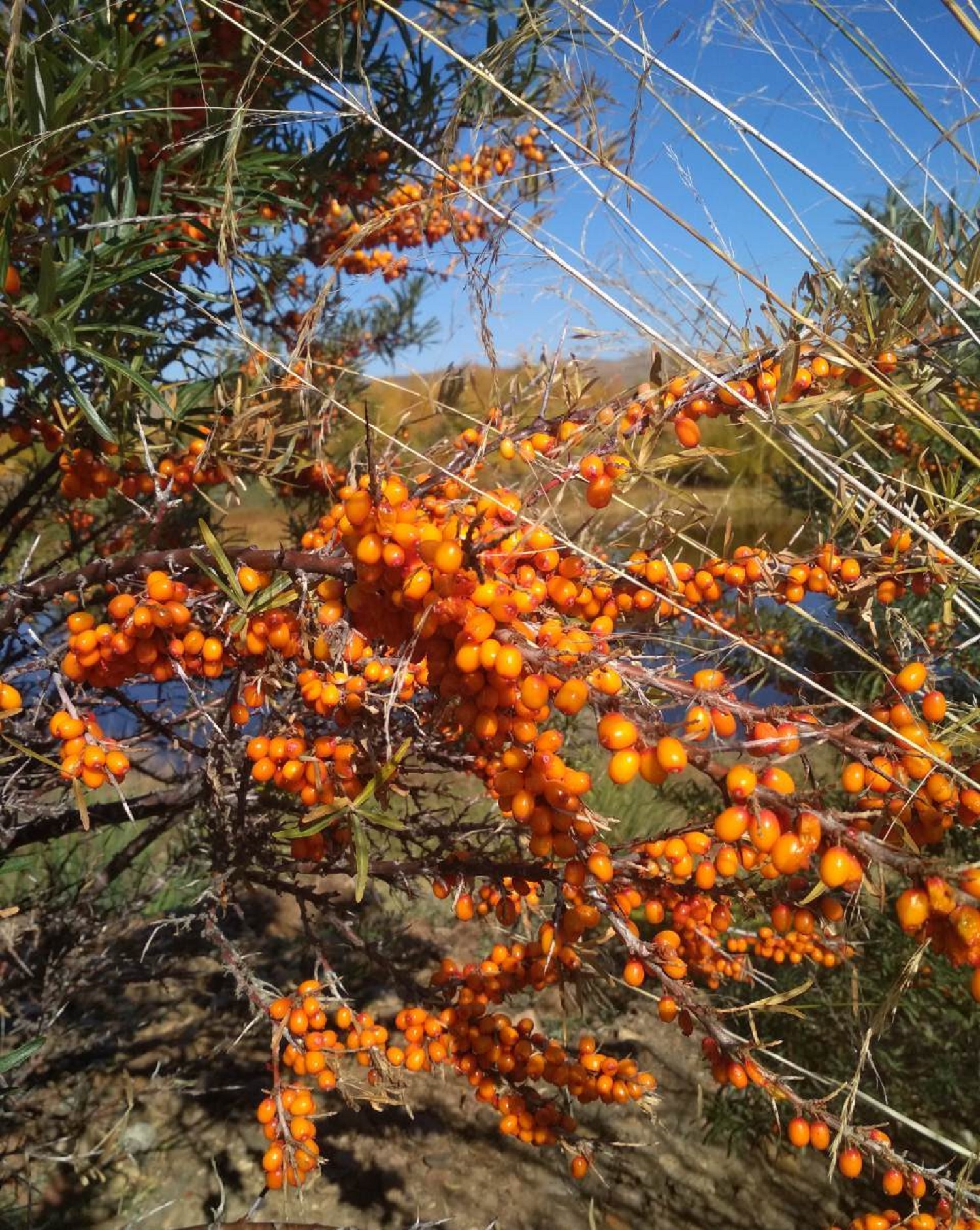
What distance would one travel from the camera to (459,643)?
2.02ft

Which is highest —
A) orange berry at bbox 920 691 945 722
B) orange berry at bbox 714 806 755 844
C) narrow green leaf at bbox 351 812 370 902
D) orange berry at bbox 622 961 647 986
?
orange berry at bbox 920 691 945 722

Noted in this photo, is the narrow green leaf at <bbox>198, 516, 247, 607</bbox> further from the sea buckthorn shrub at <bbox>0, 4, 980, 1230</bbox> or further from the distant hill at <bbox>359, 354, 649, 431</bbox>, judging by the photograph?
the distant hill at <bbox>359, 354, 649, 431</bbox>

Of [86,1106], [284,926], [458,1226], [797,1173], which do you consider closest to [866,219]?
[458,1226]

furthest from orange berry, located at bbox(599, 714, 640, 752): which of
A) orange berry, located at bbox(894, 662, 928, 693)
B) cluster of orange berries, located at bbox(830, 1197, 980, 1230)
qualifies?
cluster of orange berries, located at bbox(830, 1197, 980, 1230)

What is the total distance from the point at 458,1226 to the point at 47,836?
4.33 feet

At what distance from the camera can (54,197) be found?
44.6 inches

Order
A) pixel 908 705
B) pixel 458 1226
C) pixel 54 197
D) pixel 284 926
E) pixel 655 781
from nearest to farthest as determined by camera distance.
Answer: pixel 655 781, pixel 908 705, pixel 54 197, pixel 458 1226, pixel 284 926

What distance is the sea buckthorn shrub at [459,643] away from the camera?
618 millimetres

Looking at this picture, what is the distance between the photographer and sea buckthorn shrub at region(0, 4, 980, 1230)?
24.3 inches

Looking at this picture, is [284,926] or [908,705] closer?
[908,705]

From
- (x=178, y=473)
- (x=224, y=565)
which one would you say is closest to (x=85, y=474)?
(x=178, y=473)

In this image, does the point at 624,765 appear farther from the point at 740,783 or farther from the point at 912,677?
the point at 912,677

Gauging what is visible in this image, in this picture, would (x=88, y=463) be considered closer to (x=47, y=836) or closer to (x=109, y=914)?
(x=47, y=836)

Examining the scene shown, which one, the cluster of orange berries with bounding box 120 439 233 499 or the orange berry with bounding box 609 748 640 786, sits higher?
the cluster of orange berries with bounding box 120 439 233 499
